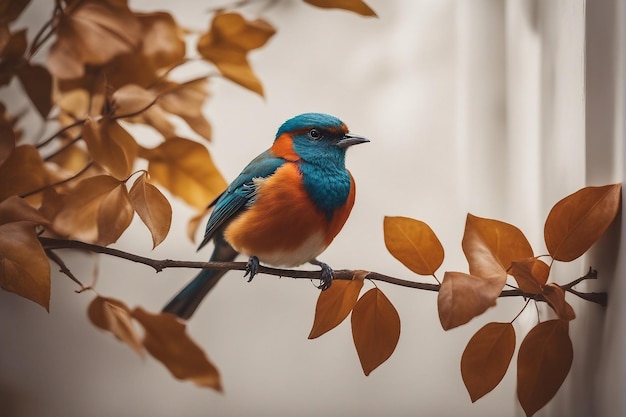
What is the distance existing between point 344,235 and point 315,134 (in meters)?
0.29

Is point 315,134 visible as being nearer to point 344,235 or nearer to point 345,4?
point 345,4

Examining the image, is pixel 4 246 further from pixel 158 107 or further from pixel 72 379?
pixel 72 379

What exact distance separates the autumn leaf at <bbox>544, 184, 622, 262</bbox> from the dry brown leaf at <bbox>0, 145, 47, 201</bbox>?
0.50m

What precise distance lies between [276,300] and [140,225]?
0.22 metres

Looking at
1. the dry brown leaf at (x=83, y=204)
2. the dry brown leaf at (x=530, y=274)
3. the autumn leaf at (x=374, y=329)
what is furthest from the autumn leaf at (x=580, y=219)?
the dry brown leaf at (x=83, y=204)

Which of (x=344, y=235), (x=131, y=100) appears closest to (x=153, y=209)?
(x=131, y=100)

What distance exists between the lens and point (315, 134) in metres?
0.65

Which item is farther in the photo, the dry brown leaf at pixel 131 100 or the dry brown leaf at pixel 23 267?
the dry brown leaf at pixel 131 100

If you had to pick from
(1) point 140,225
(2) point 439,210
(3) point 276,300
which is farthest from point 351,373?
(1) point 140,225

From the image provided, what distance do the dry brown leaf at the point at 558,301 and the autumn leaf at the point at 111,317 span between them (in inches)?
16.2

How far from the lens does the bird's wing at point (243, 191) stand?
2.20 ft

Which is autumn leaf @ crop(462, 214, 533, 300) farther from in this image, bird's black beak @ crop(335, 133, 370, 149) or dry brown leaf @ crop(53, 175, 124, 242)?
dry brown leaf @ crop(53, 175, 124, 242)

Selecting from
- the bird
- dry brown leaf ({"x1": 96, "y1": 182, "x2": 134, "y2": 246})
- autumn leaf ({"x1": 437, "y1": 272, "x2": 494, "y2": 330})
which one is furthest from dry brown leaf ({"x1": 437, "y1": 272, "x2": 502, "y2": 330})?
dry brown leaf ({"x1": 96, "y1": 182, "x2": 134, "y2": 246})

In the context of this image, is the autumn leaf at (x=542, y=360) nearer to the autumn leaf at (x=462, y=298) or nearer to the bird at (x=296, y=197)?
the autumn leaf at (x=462, y=298)
